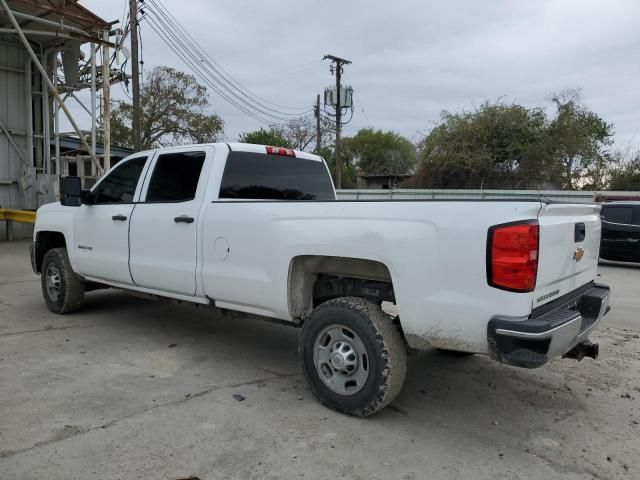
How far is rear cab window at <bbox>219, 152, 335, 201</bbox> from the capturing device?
479cm

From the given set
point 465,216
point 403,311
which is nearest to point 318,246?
point 403,311

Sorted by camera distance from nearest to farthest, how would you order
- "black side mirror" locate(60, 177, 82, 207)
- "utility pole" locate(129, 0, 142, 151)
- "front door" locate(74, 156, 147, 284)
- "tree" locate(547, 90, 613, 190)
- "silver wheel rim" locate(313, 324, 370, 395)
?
"silver wheel rim" locate(313, 324, 370, 395) → "front door" locate(74, 156, 147, 284) → "black side mirror" locate(60, 177, 82, 207) → "utility pole" locate(129, 0, 142, 151) → "tree" locate(547, 90, 613, 190)

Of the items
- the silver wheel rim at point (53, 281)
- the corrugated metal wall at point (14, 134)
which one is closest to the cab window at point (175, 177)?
the silver wheel rim at point (53, 281)

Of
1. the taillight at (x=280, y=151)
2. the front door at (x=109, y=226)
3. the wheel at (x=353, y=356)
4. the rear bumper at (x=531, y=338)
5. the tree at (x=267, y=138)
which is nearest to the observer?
the rear bumper at (x=531, y=338)

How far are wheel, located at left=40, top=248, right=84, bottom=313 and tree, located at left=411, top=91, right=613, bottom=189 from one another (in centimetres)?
2662

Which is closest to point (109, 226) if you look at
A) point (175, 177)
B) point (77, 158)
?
point (175, 177)

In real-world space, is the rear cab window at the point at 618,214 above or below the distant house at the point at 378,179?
below

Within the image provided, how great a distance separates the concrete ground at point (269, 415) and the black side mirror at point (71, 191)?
1.40m

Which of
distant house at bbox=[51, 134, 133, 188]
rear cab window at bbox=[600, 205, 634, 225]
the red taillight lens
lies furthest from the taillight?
distant house at bbox=[51, 134, 133, 188]

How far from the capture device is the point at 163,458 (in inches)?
123

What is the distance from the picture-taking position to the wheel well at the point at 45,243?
22.0ft

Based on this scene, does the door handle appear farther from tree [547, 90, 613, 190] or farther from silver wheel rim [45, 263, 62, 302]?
tree [547, 90, 613, 190]

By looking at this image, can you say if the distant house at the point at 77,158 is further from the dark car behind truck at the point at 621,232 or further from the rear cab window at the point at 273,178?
the dark car behind truck at the point at 621,232

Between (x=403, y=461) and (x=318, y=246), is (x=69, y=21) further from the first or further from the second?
(x=403, y=461)
